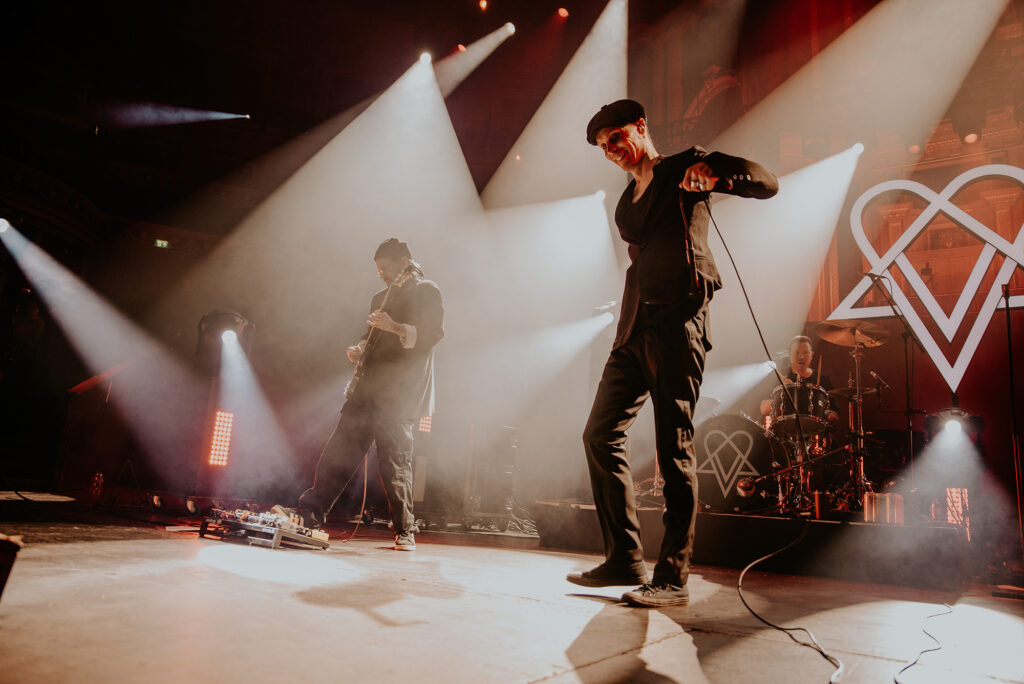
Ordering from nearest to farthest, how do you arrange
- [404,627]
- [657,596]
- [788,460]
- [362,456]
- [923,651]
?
[404,627] → [923,651] → [657,596] → [362,456] → [788,460]

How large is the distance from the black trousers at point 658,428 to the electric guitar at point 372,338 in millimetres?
1941

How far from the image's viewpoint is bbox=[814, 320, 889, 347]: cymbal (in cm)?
605

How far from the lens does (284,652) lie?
4.26 ft

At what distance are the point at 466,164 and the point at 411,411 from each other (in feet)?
23.4

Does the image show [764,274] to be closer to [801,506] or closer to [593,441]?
[801,506]

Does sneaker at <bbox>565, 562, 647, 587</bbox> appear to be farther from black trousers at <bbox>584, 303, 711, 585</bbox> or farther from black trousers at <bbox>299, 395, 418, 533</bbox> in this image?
black trousers at <bbox>299, 395, 418, 533</bbox>

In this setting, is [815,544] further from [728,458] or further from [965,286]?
[965,286]

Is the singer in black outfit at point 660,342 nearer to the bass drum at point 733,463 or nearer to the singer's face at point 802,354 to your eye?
the bass drum at point 733,463

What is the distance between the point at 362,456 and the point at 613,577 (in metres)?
2.03

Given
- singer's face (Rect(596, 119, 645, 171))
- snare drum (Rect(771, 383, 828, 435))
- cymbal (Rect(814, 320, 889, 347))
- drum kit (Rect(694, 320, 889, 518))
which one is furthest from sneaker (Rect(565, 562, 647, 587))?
cymbal (Rect(814, 320, 889, 347))

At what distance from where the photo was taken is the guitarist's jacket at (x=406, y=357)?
388cm

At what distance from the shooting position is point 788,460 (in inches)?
202

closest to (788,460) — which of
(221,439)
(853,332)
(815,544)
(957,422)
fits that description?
→ (815,544)

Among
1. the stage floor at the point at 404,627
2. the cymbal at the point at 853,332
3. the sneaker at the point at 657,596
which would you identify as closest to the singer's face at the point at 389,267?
the stage floor at the point at 404,627
